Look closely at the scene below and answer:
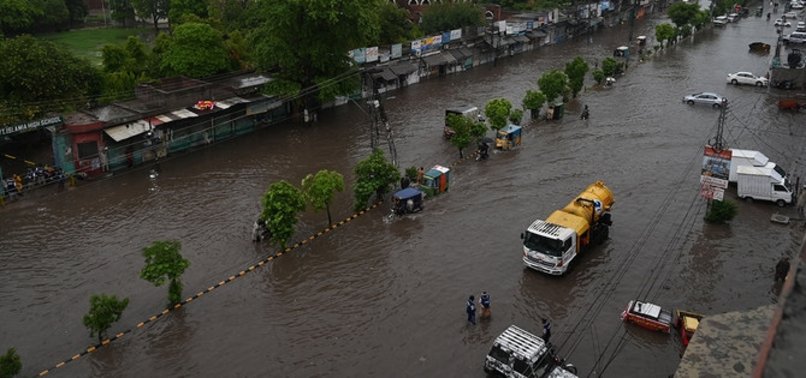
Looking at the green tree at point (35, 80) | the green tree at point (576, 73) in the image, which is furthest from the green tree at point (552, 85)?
the green tree at point (35, 80)

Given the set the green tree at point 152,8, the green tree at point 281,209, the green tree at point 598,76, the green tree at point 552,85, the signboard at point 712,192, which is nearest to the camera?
the green tree at point 281,209

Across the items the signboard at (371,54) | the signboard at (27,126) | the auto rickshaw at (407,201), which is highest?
the signboard at (371,54)

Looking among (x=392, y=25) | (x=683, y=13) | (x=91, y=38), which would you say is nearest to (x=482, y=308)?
(x=392, y=25)

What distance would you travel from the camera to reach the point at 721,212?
26469 mm

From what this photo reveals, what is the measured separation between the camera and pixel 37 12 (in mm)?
70500

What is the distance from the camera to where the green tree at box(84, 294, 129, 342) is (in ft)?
61.3

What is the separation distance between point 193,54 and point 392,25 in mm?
20693

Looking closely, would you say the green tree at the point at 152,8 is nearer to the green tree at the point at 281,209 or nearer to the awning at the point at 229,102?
the awning at the point at 229,102

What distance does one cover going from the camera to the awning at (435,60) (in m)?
55.1

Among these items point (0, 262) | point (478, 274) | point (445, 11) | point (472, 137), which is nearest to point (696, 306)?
point (478, 274)

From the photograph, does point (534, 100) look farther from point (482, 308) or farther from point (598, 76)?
point (482, 308)

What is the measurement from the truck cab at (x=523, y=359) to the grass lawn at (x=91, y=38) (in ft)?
181

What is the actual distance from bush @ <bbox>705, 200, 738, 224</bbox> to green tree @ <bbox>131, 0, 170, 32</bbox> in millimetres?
69097

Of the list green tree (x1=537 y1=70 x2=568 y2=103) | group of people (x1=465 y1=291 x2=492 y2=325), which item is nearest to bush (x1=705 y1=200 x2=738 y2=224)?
group of people (x1=465 y1=291 x2=492 y2=325)
